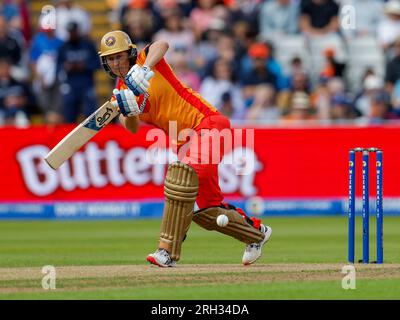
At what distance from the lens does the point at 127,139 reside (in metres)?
16.7

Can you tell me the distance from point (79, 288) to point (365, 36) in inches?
478

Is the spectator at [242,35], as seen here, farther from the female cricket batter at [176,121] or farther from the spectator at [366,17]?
the female cricket batter at [176,121]

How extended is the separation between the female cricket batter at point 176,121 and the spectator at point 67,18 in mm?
9598

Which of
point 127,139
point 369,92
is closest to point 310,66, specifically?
point 369,92

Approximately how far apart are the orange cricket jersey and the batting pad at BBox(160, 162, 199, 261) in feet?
1.38

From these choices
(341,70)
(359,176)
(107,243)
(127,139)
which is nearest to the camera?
(107,243)

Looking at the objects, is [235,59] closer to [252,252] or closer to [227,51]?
[227,51]

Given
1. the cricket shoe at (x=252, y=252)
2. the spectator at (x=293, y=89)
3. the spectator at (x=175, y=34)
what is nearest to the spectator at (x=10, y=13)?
the spectator at (x=175, y=34)

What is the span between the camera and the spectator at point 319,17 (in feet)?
62.8

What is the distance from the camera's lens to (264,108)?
17.9m

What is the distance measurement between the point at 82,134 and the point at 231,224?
4.70 feet

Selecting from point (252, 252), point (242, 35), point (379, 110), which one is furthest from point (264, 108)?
point (252, 252)

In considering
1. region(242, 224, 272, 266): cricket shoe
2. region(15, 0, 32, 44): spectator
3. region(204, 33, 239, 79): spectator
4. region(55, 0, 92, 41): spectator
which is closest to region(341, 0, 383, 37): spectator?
region(204, 33, 239, 79): spectator
